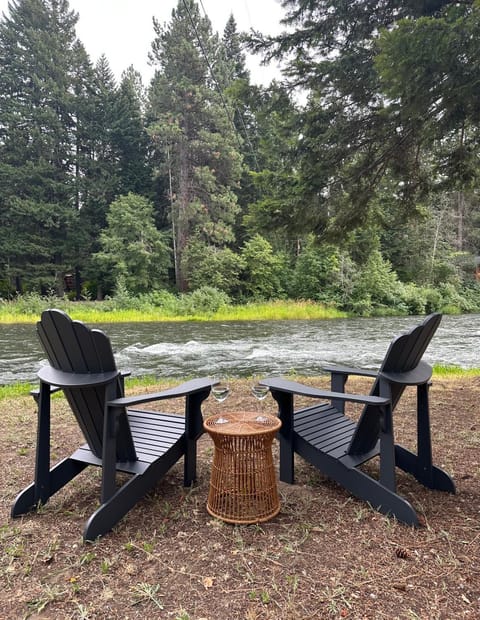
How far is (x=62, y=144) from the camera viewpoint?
66.9ft

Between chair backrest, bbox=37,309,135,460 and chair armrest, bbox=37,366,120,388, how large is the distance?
0.05 feet

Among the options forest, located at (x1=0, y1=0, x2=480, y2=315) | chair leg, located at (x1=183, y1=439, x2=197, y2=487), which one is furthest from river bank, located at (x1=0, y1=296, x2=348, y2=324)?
chair leg, located at (x1=183, y1=439, x2=197, y2=487)

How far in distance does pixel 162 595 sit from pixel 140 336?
30.9ft

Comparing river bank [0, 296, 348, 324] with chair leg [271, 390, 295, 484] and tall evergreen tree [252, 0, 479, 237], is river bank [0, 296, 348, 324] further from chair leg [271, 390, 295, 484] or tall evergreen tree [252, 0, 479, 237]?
chair leg [271, 390, 295, 484]

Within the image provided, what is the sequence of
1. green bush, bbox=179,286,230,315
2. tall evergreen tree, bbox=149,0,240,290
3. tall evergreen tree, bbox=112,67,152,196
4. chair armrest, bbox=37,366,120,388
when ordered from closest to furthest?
chair armrest, bbox=37,366,120,388
green bush, bbox=179,286,230,315
tall evergreen tree, bbox=149,0,240,290
tall evergreen tree, bbox=112,67,152,196

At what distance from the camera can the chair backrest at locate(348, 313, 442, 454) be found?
171 cm

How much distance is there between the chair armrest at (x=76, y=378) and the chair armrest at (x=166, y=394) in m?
0.09

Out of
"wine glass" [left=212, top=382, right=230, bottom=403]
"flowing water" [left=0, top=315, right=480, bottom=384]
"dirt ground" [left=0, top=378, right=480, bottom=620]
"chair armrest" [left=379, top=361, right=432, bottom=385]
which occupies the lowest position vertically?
"flowing water" [left=0, top=315, right=480, bottom=384]

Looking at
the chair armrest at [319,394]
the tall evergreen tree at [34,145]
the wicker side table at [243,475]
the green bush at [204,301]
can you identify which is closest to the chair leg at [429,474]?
the chair armrest at [319,394]

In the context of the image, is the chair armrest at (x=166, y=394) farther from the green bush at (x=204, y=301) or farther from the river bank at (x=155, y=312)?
the green bush at (x=204, y=301)

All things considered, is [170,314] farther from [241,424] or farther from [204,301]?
[241,424]

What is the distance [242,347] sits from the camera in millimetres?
8711

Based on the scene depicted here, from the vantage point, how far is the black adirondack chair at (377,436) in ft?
5.53

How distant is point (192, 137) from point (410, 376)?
18926 millimetres
